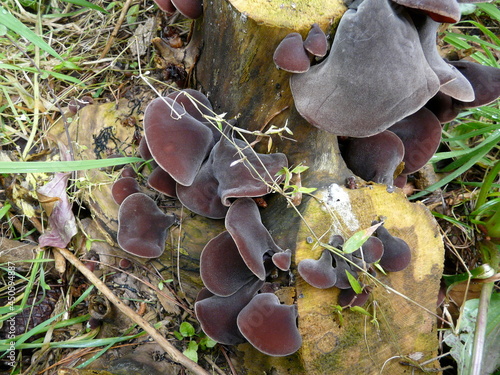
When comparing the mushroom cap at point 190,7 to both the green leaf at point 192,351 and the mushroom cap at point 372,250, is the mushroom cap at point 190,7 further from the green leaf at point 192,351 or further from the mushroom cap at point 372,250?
the green leaf at point 192,351

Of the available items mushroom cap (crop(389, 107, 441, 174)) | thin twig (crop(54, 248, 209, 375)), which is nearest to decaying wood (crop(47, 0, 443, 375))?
thin twig (crop(54, 248, 209, 375))

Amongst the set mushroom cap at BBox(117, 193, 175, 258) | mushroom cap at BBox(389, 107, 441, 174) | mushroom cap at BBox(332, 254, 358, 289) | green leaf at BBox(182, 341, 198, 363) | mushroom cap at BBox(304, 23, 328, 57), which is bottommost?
green leaf at BBox(182, 341, 198, 363)

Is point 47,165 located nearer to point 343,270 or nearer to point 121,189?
point 121,189

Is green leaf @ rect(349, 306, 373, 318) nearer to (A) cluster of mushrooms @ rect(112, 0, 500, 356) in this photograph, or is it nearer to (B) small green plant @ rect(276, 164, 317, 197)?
(A) cluster of mushrooms @ rect(112, 0, 500, 356)

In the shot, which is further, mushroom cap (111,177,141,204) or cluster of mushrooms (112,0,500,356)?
mushroom cap (111,177,141,204)

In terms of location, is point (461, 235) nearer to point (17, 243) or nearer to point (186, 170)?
point (186, 170)

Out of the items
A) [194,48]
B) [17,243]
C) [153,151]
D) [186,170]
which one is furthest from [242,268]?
[17,243]

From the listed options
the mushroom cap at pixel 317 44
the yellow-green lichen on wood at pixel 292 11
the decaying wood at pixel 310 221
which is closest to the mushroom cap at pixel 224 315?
the decaying wood at pixel 310 221
